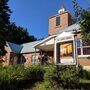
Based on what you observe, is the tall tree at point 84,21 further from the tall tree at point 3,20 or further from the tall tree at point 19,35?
the tall tree at point 19,35

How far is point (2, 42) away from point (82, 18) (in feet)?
51.1

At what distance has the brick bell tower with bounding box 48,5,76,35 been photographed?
3298 cm

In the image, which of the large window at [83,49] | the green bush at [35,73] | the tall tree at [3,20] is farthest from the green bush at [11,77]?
the tall tree at [3,20]

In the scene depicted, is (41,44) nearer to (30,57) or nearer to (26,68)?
(30,57)

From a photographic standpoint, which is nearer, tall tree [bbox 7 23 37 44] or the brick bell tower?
the brick bell tower

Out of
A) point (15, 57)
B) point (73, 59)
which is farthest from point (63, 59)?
point (15, 57)

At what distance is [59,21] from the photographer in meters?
33.5

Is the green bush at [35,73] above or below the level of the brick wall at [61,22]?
below

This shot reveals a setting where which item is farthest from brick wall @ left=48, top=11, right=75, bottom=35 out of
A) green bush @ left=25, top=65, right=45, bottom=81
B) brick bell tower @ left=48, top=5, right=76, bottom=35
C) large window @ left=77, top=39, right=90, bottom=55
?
green bush @ left=25, top=65, right=45, bottom=81

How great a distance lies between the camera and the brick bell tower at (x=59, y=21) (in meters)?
33.0

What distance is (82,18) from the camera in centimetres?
1149

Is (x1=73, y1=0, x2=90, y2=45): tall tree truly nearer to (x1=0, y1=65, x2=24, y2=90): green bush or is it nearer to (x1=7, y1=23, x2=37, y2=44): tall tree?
(x1=0, y1=65, x2=24, y2=90): green bush

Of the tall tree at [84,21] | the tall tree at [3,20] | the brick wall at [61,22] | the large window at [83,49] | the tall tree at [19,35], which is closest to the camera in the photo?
the tall tree at [84,21]

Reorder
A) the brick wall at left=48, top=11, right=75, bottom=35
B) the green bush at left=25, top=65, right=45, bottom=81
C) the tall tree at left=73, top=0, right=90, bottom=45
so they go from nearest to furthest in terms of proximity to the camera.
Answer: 1. the tall tree at left=73, top=0, right=90, bottom=45
2. the green bush at left=25, top=65, right=45, bottom=81
3. the brick wall at left=48, top=11, right=75, bottom=35
